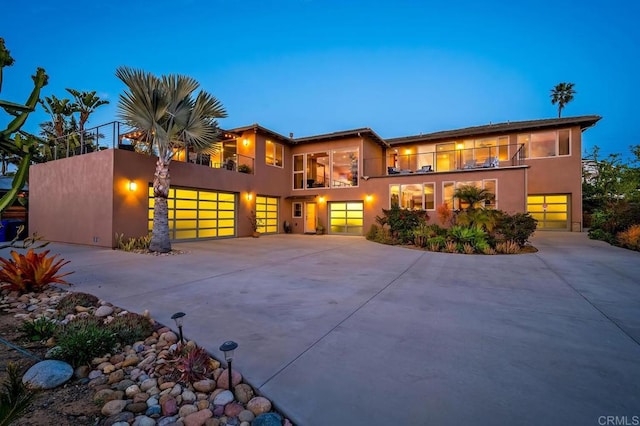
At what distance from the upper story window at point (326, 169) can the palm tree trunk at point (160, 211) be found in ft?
32.7

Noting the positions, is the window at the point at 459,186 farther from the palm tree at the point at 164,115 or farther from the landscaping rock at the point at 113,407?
the landscaping rock at the point at 113,407

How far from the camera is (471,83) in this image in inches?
3789

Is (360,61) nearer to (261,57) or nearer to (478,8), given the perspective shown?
(261,57)

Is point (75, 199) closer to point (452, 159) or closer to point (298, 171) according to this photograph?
point (298, 171)

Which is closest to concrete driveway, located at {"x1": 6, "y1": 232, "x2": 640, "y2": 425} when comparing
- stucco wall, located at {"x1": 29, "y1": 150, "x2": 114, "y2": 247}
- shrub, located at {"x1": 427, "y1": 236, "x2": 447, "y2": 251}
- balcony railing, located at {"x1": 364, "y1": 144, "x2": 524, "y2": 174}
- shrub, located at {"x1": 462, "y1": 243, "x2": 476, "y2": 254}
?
shrub, located at {"x1": 462, "y1": 243, "x2": 476, "y2": 254}

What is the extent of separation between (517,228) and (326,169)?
38.0 ft

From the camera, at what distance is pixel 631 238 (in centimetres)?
1012

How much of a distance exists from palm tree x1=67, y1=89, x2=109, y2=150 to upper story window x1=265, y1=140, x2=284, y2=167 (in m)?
11.4

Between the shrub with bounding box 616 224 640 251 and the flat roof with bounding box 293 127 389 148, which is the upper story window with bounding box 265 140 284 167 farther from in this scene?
the shrub with bounding box 616 224 640 251

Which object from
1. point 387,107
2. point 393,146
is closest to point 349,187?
point 393,146

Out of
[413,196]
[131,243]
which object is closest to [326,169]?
[413,196]

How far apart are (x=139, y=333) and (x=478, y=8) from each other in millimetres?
38233

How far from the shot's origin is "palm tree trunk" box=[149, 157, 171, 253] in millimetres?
9352

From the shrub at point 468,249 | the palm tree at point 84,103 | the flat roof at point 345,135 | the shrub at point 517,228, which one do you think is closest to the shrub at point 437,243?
the shrub at point 468,249
